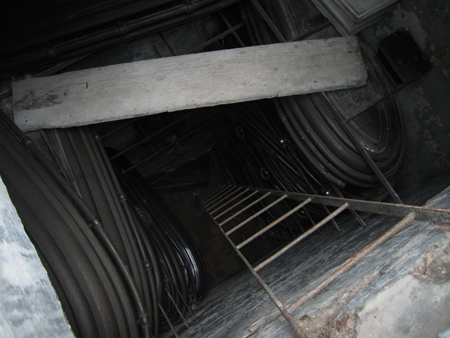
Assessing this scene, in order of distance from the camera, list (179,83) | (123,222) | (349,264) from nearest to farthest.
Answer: (349,264)
(123,222)
(179,83)

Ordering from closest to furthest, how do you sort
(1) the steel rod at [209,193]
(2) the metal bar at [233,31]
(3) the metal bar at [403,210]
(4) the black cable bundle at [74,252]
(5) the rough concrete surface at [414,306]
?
1. (5) the rough concrete surface at [414,306]
2. (3) the metal bar at [403,210]
3. (4) the black cable bundle at [74,252]
4. (2) the metal bar at [233,31]
5. (1) the steel rod at [209,193]

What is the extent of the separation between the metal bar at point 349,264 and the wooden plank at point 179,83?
180cm

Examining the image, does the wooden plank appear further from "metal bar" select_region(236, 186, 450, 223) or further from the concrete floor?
the concrete floor

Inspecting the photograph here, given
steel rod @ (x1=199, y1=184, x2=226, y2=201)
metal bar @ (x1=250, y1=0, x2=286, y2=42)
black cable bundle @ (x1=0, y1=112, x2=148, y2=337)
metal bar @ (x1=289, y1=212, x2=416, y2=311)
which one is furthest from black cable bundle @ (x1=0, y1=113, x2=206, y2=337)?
steel rod @ (x1=199, y1=184, x2=226, y2=201)

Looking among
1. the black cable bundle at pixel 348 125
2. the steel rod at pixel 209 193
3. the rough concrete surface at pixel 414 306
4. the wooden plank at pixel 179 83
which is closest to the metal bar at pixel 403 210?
the rough concrete surface at pixel 414 306

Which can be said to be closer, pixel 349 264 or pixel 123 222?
pixel 349 264

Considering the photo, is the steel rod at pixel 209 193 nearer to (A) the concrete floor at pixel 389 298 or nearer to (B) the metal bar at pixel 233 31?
(B) the metal bar at pixel 233 31

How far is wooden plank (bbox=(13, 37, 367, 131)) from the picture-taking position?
2885mm

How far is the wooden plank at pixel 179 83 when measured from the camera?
2.88m

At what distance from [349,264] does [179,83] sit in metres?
2.17

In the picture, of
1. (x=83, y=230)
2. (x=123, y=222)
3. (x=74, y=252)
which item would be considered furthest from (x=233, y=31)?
(x=74, y=252)

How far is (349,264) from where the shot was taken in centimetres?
175

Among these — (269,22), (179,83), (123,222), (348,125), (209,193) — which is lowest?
(348,125)

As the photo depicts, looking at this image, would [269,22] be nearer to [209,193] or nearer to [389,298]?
[389,298]
